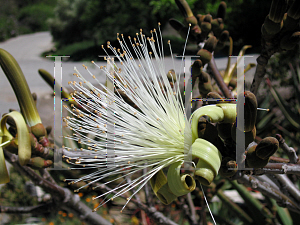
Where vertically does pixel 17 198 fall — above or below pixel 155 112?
below

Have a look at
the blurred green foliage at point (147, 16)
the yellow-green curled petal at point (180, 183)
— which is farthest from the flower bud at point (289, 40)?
the blurred green foliage at point (147, 16)

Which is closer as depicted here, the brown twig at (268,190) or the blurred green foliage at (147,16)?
the brown twig at (268,190)

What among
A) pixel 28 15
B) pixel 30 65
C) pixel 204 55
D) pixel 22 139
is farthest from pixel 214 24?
pixel 28 15

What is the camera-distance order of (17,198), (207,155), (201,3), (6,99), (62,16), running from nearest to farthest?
(207,155), (17,198), (6,99), (201,3), (62,16)

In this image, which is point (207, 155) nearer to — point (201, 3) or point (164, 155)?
point (164, 155)

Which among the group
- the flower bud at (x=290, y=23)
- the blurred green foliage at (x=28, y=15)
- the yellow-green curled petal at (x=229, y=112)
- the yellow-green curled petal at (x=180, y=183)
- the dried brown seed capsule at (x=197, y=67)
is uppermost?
the flower bud at (x=290, y=23)

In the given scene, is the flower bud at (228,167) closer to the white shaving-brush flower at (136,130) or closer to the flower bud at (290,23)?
the white shaving-brush flower at (136,130)

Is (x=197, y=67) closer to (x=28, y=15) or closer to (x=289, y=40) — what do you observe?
(x=289, y=40)

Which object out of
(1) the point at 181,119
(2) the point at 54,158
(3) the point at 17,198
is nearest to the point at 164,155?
(1) the point at 181,119
